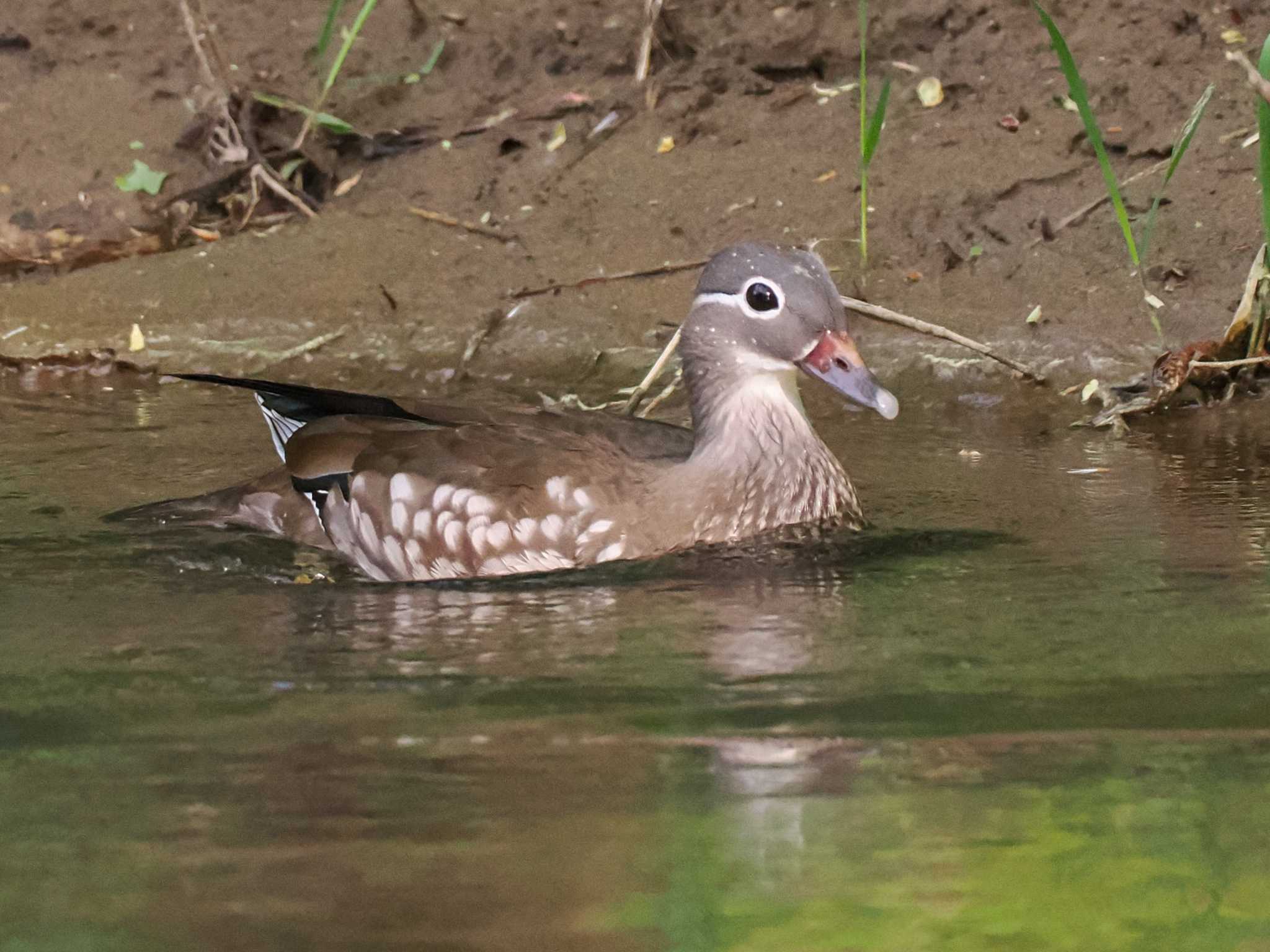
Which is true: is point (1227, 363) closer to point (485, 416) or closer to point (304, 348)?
point (485, 416)

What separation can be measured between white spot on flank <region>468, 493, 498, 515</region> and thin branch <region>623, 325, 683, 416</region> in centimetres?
112

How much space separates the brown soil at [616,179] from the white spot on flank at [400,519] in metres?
1.88

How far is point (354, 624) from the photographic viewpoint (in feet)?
15.1

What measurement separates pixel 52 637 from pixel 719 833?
1832 mm

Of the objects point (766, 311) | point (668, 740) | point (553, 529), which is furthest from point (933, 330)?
point (668, 740)

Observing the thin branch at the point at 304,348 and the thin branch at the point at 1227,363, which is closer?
the thin branch at the point at 1227,363

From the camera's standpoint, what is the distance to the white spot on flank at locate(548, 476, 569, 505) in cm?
520

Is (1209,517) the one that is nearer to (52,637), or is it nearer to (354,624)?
(354,624)

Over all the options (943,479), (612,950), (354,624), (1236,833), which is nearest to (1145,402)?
(943,479)

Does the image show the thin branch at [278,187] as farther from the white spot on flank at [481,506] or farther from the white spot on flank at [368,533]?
the white spot on flank at [481,506]

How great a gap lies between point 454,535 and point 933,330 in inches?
80.3

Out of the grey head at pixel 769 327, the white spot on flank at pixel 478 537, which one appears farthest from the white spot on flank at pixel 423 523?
the grey head at pixel 769 327

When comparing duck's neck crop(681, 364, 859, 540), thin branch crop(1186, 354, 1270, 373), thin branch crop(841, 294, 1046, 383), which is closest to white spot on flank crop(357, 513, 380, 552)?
duck's neck crop(681, 364, 859, 540)

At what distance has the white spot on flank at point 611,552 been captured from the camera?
17.0 ft
